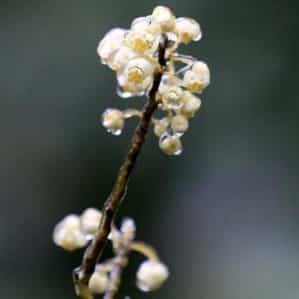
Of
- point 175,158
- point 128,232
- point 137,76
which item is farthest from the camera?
point 175,158

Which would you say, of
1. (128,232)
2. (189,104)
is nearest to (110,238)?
(128,232)

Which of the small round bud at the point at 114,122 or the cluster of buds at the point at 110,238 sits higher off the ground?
the small round bud at the point at 114,122

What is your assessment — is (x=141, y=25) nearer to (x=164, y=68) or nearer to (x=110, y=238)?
(x=164, y=68)

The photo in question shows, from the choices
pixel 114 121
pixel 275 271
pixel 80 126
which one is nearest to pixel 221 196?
pixel 275 271

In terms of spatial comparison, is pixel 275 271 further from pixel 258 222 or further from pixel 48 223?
pixel 48 223

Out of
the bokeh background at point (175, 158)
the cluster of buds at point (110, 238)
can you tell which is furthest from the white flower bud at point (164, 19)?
the bokeh background at point (175, 158)

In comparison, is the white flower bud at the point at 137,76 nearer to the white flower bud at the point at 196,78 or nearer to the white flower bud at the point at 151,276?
the white flower bud at the point at 196,78

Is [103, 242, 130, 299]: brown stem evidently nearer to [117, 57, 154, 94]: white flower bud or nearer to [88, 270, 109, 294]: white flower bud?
[88, 270, 109, 294]: white flower bud
